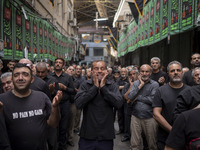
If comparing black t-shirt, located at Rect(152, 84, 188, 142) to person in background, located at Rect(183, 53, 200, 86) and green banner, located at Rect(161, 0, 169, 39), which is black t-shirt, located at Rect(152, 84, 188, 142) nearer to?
person in background, located at Rect(183, 53, 200, 86)

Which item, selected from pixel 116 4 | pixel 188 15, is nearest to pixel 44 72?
pixel 188 15

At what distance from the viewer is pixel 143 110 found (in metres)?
4.13

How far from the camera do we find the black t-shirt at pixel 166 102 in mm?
3061

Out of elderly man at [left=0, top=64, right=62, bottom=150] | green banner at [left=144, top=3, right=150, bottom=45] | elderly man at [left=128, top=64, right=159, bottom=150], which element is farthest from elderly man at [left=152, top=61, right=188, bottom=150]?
green banner at [left=144, top=3, right=150, bottom=45]

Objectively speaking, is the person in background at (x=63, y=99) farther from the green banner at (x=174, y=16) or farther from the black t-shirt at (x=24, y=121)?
the green banner at (x=174, y=16)

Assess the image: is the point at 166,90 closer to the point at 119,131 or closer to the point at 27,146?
the point at 27,146

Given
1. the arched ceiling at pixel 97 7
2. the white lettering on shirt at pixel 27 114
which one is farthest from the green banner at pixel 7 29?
the arched ceiling at pixel 97 7

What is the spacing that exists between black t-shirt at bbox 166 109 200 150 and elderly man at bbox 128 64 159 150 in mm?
2467

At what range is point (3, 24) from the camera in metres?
5.42

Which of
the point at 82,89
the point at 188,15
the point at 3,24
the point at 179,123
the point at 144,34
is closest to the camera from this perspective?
the point at 179,123

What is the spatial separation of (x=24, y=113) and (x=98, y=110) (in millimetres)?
1074

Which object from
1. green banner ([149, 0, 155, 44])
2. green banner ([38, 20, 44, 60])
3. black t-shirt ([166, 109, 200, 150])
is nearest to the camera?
black t-shirt ([166, 109, 200, 150])

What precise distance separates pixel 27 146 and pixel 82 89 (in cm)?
118

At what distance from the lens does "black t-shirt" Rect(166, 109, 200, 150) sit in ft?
5.04
